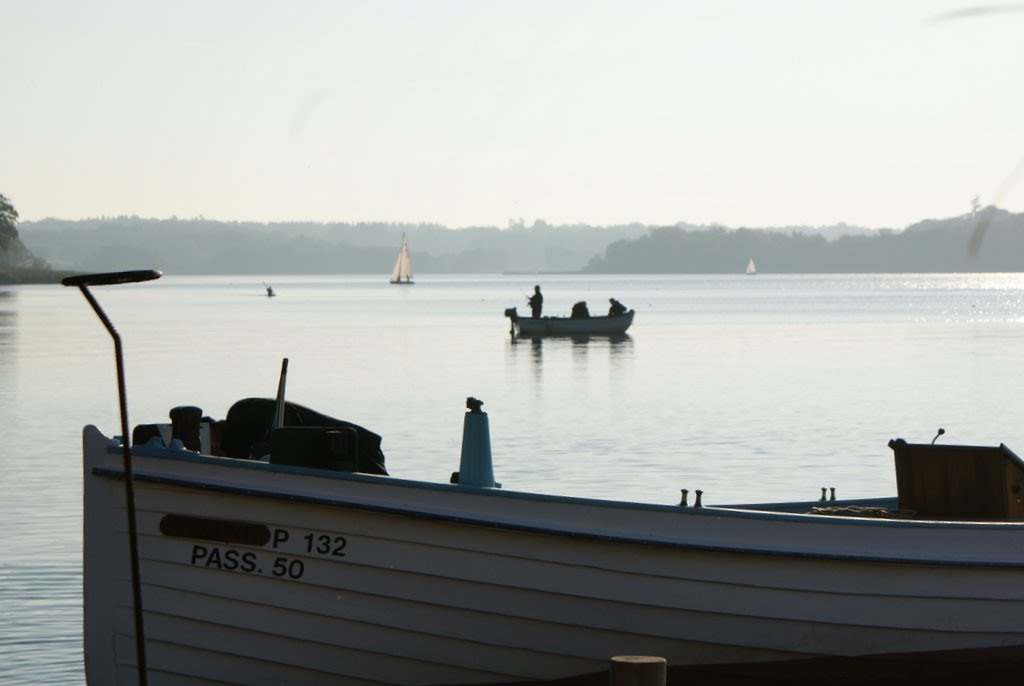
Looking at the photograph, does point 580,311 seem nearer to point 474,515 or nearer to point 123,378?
point 474,515

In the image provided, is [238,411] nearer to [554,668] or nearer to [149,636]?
[149,636]

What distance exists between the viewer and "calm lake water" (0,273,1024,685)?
19312 millimetres

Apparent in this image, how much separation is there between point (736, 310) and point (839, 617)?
340 feet

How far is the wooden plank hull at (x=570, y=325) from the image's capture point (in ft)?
202

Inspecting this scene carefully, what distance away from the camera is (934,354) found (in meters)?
54.2

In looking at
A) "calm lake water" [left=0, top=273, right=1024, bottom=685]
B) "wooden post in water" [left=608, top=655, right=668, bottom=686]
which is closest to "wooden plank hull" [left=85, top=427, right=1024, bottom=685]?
"wooden post in water" [left=608, top=655, right=668, bottom=686]

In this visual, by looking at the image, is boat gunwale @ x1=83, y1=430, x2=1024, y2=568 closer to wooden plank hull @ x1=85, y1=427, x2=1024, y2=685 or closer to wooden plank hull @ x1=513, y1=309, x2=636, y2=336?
wooden plank hull @ x1=85, y1=427, x2=1024, y2=685

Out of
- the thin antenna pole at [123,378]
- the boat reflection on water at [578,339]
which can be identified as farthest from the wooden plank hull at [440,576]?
the boat reflection on water at [578,339]

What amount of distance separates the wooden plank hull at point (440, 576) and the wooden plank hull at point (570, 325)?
→ 168 ft

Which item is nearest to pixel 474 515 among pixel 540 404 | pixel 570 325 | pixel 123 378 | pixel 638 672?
pixel 638 672

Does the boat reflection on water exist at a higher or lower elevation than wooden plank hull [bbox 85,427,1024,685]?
lower

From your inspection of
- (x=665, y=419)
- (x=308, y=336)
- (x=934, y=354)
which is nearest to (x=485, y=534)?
(x=665, y=419)

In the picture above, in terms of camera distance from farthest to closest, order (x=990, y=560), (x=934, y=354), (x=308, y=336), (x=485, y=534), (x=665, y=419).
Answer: (x=308, y=336)
(x=934, y=354)
(x=665, y=419)
(x=990, y=560)
(x=485, y=534)

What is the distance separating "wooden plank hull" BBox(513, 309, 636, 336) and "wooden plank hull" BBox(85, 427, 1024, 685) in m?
51.2
